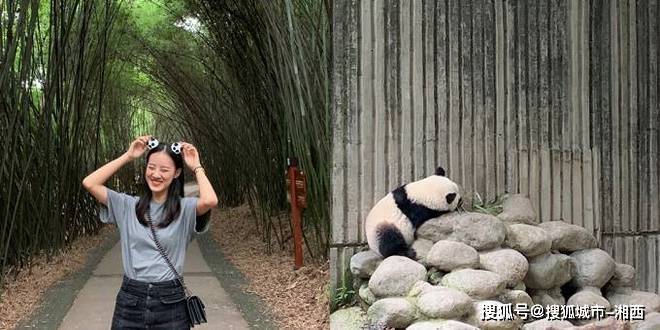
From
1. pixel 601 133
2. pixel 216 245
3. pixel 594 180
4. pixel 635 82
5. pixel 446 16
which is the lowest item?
pixel 216 245

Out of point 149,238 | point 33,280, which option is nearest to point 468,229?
point 149,238

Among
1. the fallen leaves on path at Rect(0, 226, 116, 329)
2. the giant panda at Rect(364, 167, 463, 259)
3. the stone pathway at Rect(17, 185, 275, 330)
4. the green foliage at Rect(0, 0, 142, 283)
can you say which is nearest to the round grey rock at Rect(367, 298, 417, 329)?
the giant panda at Rect(364, 167, 463, 259)

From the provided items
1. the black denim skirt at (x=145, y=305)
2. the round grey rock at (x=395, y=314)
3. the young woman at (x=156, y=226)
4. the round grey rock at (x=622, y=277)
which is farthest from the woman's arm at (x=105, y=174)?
the round grey rock at (x=622, y=277)

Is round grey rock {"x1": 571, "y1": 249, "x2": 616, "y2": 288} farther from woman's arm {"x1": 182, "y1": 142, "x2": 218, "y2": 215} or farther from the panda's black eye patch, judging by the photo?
woman's arm {"x1": 182, "y1": 142, "x2": 218, "y2": 215}

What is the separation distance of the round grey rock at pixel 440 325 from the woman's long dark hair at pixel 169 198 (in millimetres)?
1142

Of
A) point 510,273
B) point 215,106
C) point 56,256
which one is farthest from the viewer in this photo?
point 215,106

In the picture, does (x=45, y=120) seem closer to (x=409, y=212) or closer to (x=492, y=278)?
(x=409, y=212)

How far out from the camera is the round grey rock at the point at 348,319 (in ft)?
10.0

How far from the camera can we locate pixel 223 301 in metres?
3.85

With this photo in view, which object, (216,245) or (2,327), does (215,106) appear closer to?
(216,245)

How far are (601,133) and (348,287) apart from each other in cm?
154

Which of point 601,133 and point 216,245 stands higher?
point 601,133

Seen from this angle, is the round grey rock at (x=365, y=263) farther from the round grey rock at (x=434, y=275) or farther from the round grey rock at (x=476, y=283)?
the round grey rock at (x=476, y=283)

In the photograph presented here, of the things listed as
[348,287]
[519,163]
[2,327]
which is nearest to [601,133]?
[519,163]
